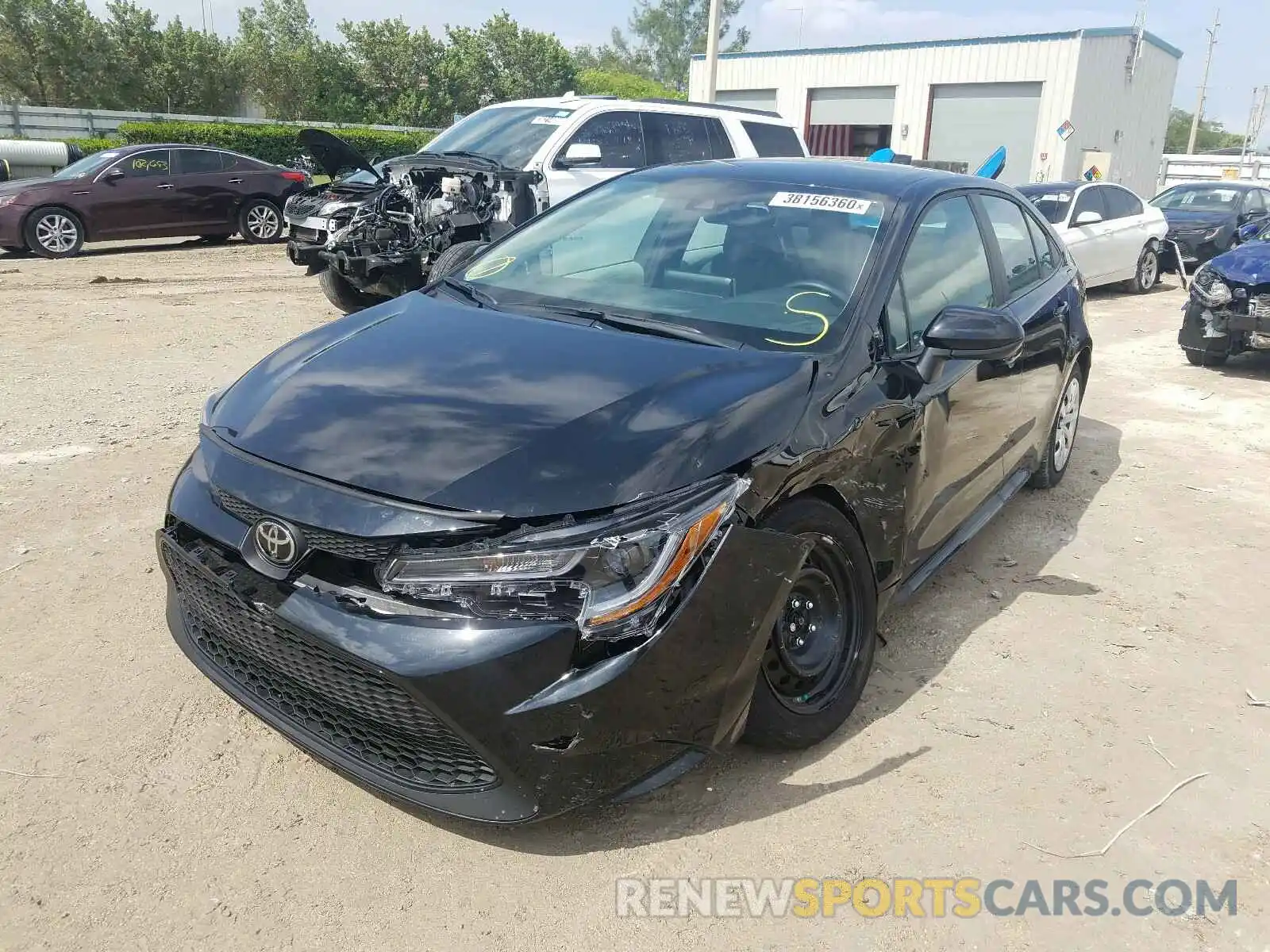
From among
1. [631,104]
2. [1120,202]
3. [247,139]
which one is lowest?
[1120,202]

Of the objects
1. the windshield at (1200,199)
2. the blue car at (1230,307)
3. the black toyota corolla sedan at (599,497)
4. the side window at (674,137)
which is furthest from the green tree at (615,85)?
the black toyota corolla sedan at (599,497)

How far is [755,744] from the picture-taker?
2.79 meters

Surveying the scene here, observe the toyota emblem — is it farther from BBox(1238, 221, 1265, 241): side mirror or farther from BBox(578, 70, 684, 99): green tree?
BBox(578, 70, 684, 99): green tree

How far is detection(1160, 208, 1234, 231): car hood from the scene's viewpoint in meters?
15.0

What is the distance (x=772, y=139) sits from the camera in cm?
1041

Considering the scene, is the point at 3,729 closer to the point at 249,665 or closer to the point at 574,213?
the point at 249,665

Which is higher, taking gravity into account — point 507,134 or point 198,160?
point 507,134

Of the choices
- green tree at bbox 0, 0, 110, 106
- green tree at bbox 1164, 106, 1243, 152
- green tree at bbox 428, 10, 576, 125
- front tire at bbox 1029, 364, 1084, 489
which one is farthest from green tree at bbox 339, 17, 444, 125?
green tree at bbox 1164, 106, 1243, 152

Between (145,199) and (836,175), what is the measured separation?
39.5ft

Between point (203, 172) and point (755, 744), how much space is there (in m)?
13.5

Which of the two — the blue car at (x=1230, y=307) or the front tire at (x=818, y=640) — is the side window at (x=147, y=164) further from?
the front tire at (x=818, y=640)

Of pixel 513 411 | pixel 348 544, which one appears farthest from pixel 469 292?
pixel 348 544

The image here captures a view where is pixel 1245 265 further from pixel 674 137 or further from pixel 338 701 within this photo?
pixel 338 701

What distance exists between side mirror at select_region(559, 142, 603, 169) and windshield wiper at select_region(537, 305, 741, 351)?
5.84 metres
